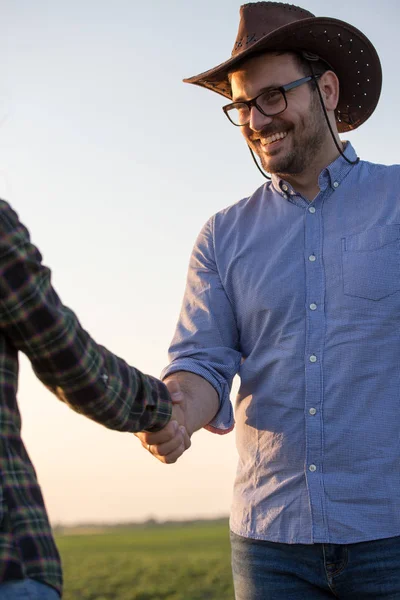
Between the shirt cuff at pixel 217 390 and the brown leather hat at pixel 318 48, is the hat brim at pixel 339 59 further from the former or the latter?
the shirt cuff at pixel 217 390

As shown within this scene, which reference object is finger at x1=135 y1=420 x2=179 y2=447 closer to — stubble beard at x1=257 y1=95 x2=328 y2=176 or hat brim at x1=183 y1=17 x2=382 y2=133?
stubble beard at x1=257 y1=95 x2=328 y2=176

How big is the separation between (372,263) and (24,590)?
1877mm

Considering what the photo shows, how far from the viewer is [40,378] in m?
2.14

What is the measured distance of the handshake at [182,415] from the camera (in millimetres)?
3059

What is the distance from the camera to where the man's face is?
343 cm

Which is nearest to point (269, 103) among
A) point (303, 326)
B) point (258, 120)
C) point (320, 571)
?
point (258, 120)

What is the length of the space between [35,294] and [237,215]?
178cm

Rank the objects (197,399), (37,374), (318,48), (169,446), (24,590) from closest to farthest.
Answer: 1. (24,590)
2. (37,374)
3. (169,446)
4. (197,399)
5. (318,48)

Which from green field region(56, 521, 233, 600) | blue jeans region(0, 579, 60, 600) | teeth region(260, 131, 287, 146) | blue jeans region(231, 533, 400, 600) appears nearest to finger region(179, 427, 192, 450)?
blue jeans region(231, 533, 400, 600)

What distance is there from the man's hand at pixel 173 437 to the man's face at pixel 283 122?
1028mm

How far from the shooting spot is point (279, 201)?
3.51 metres

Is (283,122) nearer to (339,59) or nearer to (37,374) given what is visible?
(339,59)

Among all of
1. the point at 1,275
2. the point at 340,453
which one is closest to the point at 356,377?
the point at 340,453

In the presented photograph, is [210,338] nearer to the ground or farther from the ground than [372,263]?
nearer to the ground
